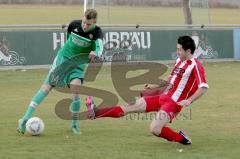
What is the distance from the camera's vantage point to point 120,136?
31.1ft

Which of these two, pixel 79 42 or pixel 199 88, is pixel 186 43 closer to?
pixel 199 88

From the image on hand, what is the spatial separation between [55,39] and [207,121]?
10.9m

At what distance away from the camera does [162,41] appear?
76.7 feet

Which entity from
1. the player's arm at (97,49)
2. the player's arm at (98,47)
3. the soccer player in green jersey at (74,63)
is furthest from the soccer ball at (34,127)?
the player's arm at (98,47)

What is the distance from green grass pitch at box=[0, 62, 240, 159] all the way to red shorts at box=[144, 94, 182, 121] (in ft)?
1.51

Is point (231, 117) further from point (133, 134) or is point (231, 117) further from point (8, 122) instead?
point (8, 122)

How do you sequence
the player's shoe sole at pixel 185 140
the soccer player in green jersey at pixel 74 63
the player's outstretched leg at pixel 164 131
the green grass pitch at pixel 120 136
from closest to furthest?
the green grass pitch at pixel 120 136 < the player's outstretched leg at pixel 164 131 < the player's shoe sole at pixel 185 140 < the soccer player in green jersey at pixel 74 63

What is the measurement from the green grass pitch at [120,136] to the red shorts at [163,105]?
0.46 m

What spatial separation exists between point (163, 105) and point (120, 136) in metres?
0.99

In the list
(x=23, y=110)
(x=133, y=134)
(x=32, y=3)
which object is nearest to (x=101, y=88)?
(x=23, y=110)

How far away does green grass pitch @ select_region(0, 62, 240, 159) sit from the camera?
816cm

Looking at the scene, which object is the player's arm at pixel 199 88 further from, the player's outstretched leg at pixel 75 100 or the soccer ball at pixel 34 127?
the soccer ball at pixel 34 127

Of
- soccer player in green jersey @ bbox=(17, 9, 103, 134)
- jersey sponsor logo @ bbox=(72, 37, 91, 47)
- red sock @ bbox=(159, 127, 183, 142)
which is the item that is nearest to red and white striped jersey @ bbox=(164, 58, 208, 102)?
red sock @ bbox=(159, 127, 183, 142)

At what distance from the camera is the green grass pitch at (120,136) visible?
8156mm
